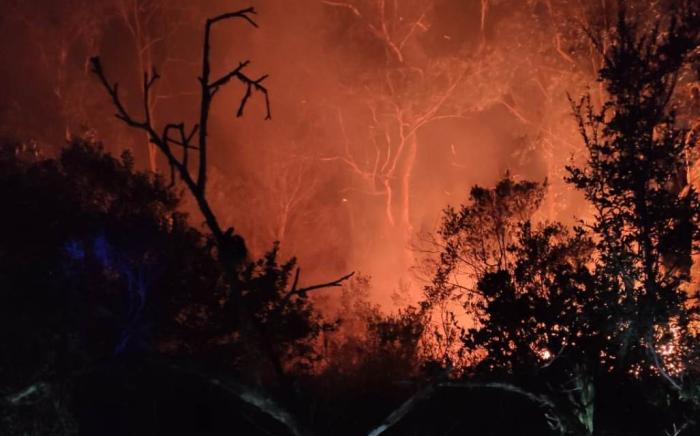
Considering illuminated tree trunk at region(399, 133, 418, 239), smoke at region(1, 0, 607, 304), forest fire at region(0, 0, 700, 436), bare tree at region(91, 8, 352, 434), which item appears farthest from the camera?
illuminated tree trunk at region(399, 133, 418, 239)

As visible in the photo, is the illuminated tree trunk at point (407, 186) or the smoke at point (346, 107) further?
the illuminated tree trunk at point (407, 186)

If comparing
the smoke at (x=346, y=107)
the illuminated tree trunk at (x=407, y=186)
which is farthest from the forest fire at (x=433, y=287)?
the illuminated tree trunk at (x=407, y=186)

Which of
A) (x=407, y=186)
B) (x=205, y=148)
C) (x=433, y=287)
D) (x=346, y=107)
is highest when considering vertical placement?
(x=346, y=107)

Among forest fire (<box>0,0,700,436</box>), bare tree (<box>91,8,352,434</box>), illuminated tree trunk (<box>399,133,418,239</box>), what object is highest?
illuminated tree trunk (<box>399,133,418,239</box>)

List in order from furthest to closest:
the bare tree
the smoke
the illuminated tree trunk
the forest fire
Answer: the illuminated tree trunk < the smoke < the forest fire < the bare tree

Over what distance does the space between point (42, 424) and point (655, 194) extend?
36.0 ft

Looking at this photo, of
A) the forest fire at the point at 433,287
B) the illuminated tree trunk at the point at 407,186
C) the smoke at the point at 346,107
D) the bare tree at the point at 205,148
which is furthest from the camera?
the illuminated tree trunk at the point at 407,186

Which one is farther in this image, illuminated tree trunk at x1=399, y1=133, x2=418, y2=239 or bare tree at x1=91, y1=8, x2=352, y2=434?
illuminated tree trunk at x1=399, y1=133, x2=418, y2=239

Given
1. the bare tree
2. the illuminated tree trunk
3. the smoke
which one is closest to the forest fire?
the bare tree

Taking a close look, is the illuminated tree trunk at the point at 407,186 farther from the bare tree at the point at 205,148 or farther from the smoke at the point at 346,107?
the bare tree at the point at 205,148

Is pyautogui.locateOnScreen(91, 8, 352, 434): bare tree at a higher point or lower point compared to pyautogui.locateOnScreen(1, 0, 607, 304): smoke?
lower

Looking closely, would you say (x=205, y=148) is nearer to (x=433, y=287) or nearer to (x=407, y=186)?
(x=433, y=287)

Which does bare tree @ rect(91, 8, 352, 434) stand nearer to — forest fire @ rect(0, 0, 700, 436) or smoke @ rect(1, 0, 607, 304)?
forest fire @ rect(0, 0, 700, 436)

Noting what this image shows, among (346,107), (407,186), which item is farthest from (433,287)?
(346,107)
